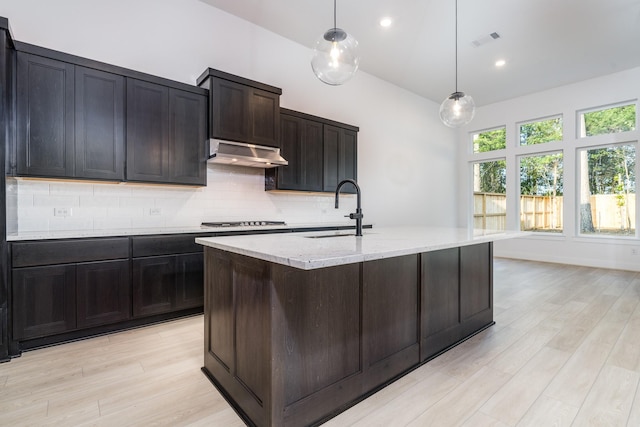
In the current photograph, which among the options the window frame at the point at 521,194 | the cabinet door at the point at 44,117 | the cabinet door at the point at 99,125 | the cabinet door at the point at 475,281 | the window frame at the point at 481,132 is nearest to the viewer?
the cabinet door at the point at 44,117

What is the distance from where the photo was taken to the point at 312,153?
450cm

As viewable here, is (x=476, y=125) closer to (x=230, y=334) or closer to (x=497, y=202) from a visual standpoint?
(x=497, y=202)

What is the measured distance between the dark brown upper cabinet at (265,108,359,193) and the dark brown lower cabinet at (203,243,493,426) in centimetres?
239

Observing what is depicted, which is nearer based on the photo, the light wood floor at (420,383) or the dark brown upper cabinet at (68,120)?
the light wood floor at (420,383)

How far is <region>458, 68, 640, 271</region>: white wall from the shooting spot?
18.1ft

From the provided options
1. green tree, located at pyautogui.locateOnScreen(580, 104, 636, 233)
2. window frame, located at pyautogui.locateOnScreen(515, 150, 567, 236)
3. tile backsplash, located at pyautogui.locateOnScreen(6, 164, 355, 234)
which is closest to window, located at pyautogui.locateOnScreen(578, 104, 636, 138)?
green tree, located at pyautogui.locateOnScreen(580, 104, 636, 233)

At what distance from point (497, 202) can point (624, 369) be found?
577 cm

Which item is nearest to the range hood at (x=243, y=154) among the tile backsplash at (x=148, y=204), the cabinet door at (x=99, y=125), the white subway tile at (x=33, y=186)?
the tile backsplash at (x=148, y=204)

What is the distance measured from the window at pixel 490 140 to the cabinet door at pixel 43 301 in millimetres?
8090

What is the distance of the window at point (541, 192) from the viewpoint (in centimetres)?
632

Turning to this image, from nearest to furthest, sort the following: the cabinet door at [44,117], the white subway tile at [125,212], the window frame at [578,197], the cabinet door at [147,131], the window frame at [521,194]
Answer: the cabinet door at [44,117] → the cabinet door at [147,131] → the white subway tile at [125,212] → the window frame at [578,197] → the window frame at [521,194]

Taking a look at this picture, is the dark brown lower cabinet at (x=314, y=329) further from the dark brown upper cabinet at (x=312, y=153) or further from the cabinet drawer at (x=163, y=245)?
the dark brown upper cabinet at (x=312, y=153)

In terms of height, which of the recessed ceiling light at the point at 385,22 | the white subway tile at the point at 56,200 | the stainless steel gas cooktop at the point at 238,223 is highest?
the recessed ceiling light at the point at 385,22

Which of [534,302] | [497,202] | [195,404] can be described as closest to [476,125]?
[497,202]
